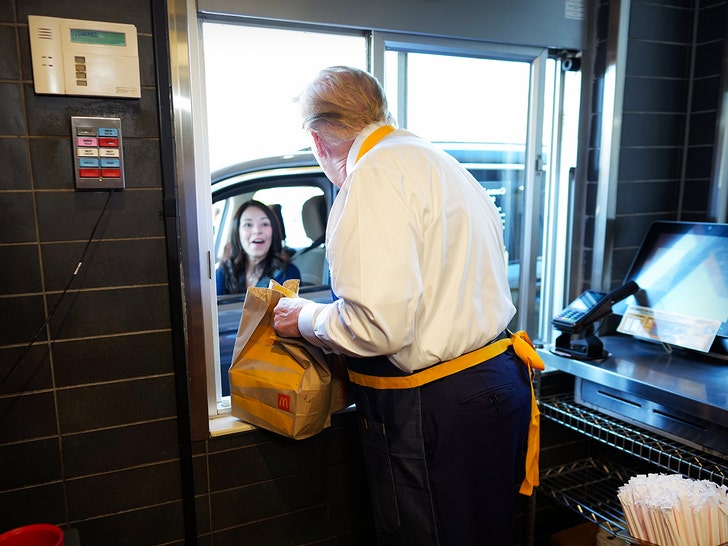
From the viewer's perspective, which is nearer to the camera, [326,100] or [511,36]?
[326,100]

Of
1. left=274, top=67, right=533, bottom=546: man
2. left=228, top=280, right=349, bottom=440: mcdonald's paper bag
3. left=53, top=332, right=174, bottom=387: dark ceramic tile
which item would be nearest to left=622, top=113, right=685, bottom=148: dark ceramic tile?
left=274, top=67, right=533, bottom=546: man

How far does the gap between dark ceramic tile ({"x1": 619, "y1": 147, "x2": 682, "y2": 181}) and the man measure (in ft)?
2.78

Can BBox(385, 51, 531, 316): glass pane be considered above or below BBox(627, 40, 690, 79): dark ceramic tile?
below

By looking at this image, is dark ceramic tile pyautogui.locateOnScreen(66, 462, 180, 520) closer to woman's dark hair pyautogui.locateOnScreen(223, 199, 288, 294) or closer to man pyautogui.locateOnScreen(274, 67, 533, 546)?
man pyautogui.locateOnScreen(274, 67, 533, 546)

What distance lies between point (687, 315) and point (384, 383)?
1.05 metres

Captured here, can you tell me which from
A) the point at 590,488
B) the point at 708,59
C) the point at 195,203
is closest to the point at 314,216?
the point at 195,203

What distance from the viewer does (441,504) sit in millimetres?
1324

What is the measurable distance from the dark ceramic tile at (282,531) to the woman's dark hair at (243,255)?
0.79 m

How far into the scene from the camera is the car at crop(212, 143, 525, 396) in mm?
2023

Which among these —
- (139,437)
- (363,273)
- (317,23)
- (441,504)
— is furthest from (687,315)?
(139,437)

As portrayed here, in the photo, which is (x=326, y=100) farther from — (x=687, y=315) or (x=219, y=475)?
(x=687, y=315)

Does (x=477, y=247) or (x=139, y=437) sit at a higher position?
(x=477, y=247)

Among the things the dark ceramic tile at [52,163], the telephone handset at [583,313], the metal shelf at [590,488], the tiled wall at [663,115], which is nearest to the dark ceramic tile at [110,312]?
the dark ceramic tile at [52,163]

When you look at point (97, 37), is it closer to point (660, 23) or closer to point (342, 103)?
point (342, 103)
